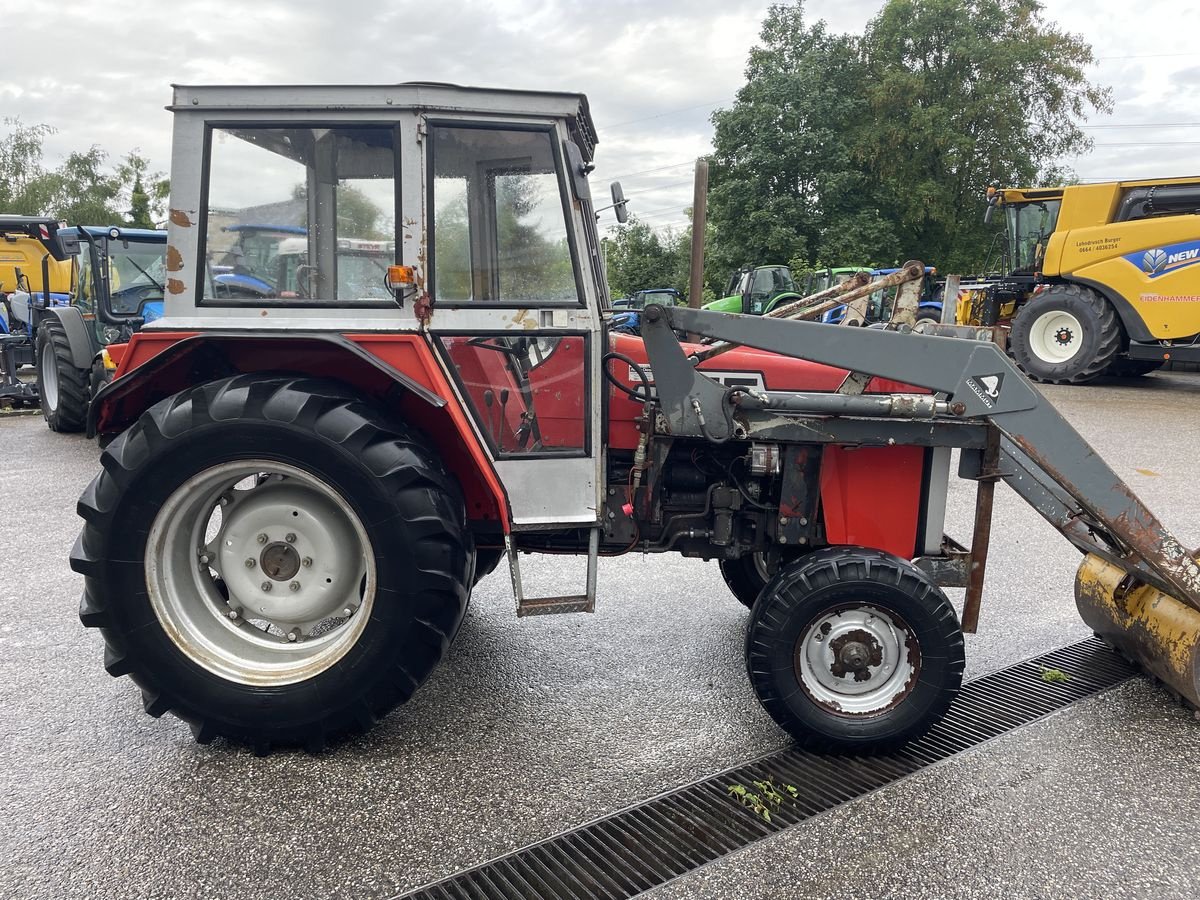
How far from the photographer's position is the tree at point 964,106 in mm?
25312

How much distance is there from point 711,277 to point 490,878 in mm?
26718

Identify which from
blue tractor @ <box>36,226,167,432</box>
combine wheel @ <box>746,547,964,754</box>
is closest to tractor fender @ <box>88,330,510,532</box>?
combine wheel @ <box>746,547,964,754</box>

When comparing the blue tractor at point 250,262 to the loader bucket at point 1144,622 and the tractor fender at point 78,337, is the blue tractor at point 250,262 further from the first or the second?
the tractor fender at point 78,337

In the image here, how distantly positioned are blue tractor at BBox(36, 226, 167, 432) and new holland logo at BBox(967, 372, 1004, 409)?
341 inches

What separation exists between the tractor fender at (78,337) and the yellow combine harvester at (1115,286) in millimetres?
12259

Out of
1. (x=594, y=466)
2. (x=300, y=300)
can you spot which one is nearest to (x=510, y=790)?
(x=594, y=466)

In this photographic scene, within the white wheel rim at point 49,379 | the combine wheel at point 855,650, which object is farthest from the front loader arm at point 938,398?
the white wheel rim at point 49,379

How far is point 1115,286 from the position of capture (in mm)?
11180

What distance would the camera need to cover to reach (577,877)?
2.20m

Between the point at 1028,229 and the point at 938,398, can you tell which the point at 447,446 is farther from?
the point at 1028,229

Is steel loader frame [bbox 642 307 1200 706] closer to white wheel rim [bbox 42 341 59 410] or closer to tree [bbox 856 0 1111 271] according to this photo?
white wheel rim [bbox 42 341 59 410]

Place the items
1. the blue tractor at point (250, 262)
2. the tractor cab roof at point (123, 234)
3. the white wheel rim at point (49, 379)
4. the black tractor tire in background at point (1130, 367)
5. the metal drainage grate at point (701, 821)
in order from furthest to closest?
1. the black tractor tire in background at point (1130, 367)
2. the white wheel rim at point (49, 379)
3. the tractor cab roof at point (123, 234)
4. the blue tractor at point (250, 262)
5. the metal drainage grate at point (701, 821)

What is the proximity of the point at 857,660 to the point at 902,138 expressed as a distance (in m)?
26.5

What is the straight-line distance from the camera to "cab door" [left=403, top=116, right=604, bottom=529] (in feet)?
8.85
